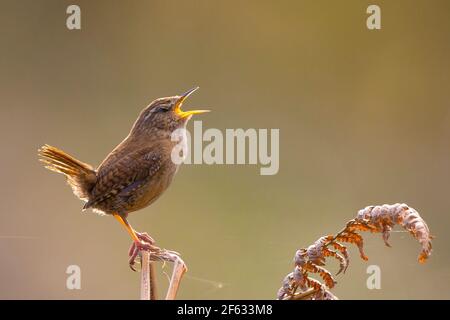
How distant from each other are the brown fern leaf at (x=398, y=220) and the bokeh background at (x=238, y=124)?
229 centimetres

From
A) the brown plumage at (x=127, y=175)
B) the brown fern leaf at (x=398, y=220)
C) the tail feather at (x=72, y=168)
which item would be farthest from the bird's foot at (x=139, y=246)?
the brown fern leaf at (x=398, y=220)

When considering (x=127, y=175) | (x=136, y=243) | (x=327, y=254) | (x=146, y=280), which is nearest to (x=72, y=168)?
(x=127, y=175)

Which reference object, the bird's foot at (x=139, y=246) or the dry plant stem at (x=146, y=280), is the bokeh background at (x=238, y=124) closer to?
the bird's foot at (x=139, y=246)

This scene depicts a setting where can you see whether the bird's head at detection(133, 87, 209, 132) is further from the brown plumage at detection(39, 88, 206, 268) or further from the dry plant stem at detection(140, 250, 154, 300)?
the dry plant stem at detection(140, 250, 154, 300)

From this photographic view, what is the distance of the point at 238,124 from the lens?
7125 mm

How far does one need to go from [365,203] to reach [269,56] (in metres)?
2.33

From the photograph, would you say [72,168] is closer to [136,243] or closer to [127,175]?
[127,175]

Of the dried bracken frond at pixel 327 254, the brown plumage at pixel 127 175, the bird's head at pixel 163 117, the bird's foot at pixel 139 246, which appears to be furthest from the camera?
the bird's head at pixel 163 117

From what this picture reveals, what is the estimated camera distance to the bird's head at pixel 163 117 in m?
4.33

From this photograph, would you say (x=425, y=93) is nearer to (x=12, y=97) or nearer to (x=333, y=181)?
(x=333, y=181)

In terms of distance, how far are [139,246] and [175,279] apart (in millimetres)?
1030

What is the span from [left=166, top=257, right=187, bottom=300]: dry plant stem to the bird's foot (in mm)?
662

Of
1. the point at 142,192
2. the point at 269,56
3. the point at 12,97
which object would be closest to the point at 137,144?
the point at 142,192

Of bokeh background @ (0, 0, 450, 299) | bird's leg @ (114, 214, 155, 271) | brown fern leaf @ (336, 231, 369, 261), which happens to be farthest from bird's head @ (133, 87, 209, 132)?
brown fern leaf @ (336, 231, 369, 261)
